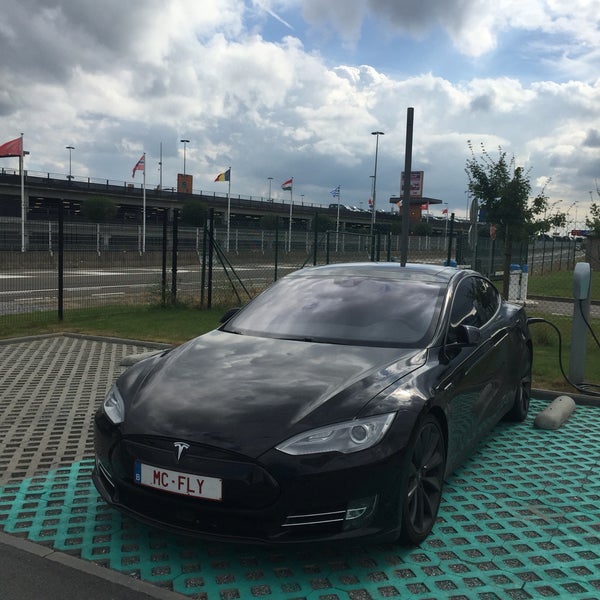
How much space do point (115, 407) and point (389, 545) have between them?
169cm

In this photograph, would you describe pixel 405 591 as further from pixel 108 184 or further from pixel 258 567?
pixel 108 184

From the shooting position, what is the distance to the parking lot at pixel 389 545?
2881 mm

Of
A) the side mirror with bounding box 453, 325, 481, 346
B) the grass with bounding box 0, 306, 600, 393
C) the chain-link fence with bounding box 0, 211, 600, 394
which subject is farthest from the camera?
the chain-link fence with bounding box 0, 211, 600, 394

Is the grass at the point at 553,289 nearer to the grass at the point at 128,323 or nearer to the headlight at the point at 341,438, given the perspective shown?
the grass at the point at 128,323

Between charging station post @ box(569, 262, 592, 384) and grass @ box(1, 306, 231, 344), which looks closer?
charging station post @ box(569, 262, 592, 384)

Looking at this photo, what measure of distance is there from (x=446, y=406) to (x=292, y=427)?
113cm

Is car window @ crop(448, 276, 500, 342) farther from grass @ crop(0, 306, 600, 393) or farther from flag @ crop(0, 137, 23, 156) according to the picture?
flag @ crop(0, 137, 23, 156)

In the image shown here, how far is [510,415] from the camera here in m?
5.64

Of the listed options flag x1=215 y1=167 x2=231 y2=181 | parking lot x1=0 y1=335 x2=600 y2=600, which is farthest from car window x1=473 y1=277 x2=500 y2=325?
flag x1=215 y1=167 x2=231 y2=181

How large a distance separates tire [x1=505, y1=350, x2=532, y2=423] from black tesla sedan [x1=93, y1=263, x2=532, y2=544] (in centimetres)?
122

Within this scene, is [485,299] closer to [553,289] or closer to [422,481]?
[422,481]

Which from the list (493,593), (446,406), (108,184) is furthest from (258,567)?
(108,184)

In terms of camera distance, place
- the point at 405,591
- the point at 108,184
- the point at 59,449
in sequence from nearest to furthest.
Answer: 1. the point at 405,591
2. the point at 59,449
3. the point at 108,184

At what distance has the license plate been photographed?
277 centimetres
